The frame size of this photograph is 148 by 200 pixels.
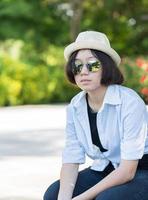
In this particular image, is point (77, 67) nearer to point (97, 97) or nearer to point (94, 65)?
point (94, 65)

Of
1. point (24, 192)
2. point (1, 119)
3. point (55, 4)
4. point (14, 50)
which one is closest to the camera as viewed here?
point (24, 192)

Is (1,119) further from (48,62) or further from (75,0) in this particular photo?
(75,0)

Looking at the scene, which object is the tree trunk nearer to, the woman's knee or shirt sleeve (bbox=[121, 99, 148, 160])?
the woman's knee

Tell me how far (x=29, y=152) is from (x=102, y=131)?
5.31 m

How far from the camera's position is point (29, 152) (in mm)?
8914

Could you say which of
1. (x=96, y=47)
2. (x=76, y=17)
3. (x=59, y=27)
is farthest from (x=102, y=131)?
(x=59, y=27)

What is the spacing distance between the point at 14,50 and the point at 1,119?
26.1ft

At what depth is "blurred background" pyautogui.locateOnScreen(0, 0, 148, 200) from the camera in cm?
757

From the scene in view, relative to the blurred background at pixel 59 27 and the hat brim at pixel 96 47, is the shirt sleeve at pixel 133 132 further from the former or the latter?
the blurred background at pixel 59 27

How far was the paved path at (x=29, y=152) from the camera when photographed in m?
6.16

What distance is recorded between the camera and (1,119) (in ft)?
46.1

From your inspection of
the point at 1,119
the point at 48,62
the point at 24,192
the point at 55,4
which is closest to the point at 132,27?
the point at 55,4

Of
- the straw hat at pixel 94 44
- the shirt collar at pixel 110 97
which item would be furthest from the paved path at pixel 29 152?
the straw hat at pixel 94 44

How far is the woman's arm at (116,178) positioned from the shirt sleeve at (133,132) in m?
0.04
